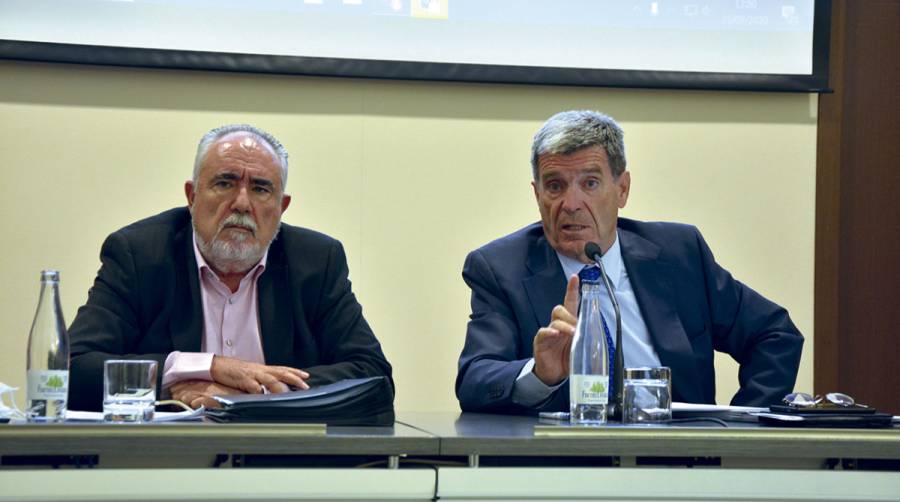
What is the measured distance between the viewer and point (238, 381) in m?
2.41

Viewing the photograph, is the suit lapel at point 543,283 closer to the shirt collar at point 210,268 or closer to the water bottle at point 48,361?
the shirt collar at point 210,268

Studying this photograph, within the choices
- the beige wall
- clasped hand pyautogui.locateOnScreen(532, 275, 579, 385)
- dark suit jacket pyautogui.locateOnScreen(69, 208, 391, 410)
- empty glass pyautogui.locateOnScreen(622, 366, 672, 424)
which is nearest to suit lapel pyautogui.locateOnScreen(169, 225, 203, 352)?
dark suit jacket pyautogui.locateOnScreen(69, 208, 391, 410)

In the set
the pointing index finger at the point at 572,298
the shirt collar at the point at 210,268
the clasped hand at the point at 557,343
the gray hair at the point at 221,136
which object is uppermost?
the gray hair at the point at 221,136

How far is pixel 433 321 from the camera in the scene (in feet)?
12.2

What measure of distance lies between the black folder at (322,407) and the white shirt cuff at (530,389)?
19.2 inches

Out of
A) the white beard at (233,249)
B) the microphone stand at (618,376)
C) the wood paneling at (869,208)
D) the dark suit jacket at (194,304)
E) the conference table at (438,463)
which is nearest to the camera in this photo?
the conference table at (438,463)

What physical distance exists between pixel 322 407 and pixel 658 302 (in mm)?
1278

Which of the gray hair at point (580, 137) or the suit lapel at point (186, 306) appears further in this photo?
the gray hair at point (580, 137)

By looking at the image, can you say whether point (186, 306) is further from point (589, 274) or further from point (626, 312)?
point (626, 312)

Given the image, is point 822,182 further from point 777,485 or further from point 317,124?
point 777,485

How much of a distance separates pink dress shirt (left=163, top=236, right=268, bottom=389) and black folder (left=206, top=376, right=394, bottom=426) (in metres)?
0.93

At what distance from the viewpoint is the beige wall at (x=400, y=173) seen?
3.52 m

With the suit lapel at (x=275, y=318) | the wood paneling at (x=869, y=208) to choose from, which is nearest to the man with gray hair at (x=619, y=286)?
the suit lapel at (x=275, y=318)

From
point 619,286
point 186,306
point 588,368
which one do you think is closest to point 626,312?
point 619,286
